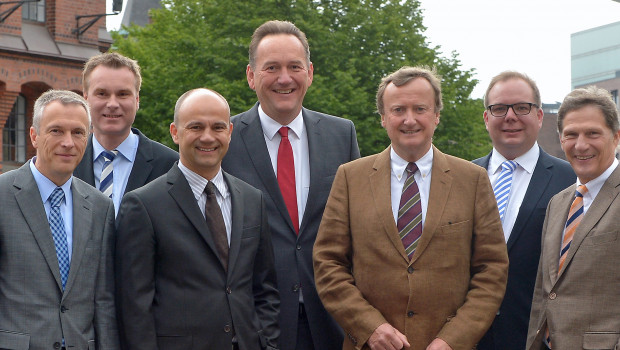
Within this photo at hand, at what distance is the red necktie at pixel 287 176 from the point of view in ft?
19.7

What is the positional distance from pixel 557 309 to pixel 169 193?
2419 millimetres

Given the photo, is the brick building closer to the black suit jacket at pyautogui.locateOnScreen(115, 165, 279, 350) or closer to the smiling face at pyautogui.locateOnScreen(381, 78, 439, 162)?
the black suit jacket at pyautogui.locateOnScreen(115, 165, 279, 350)

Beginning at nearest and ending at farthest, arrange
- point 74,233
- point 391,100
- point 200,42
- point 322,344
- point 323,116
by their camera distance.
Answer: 1. point 74,233
2. point 391,100
3. point 322,344
4. point 323,116
5. point 200,42

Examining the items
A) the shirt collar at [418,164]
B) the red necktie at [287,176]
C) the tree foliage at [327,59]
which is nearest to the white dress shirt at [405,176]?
the shirt collar at [418,164]

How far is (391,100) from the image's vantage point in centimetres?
539

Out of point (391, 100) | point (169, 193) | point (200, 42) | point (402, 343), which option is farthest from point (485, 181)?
point (200, 42)

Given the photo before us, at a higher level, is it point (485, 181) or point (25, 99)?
point (25, 99)

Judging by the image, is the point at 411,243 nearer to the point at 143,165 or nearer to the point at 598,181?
the point at 598,181

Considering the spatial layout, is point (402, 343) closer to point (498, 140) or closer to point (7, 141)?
point (498, 140)

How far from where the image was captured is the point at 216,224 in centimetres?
522

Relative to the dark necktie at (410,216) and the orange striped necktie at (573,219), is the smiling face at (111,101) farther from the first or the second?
the orange striped necktie at (573,219)

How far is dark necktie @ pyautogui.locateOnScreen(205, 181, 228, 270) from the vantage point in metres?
5.19

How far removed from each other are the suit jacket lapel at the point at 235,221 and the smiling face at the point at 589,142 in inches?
80.9

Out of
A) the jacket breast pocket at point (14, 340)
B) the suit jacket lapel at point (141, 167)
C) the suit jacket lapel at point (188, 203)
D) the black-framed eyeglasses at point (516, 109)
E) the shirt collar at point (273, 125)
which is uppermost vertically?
the black-framed eyeglasses at point (516, 109)
